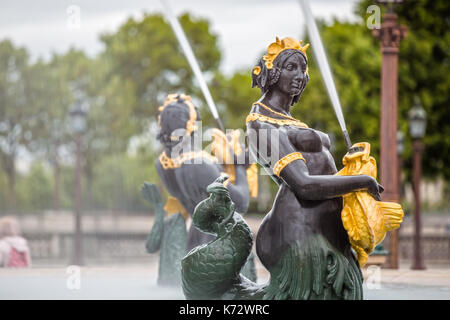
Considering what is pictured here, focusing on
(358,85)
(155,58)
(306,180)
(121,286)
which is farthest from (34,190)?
(306,180)

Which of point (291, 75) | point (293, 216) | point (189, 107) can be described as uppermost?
point (291, 75)

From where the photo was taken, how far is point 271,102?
5359 millimetres

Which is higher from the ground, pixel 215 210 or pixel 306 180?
pixel 306 180

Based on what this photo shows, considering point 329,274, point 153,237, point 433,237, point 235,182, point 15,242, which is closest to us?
point 329,274

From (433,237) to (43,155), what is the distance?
23.6 m

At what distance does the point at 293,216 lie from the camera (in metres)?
5.03

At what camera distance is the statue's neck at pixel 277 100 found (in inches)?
211

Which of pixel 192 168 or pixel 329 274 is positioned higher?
pixel 192 168

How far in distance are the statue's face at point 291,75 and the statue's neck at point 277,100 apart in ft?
0.17

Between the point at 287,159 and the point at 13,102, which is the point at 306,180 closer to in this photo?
the point at 287,159

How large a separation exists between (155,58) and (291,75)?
109 feet

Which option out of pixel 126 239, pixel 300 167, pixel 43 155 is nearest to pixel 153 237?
pixel 300 167

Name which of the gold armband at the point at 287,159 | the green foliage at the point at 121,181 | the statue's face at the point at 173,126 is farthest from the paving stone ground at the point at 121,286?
the green foliage at the point at 121,181
